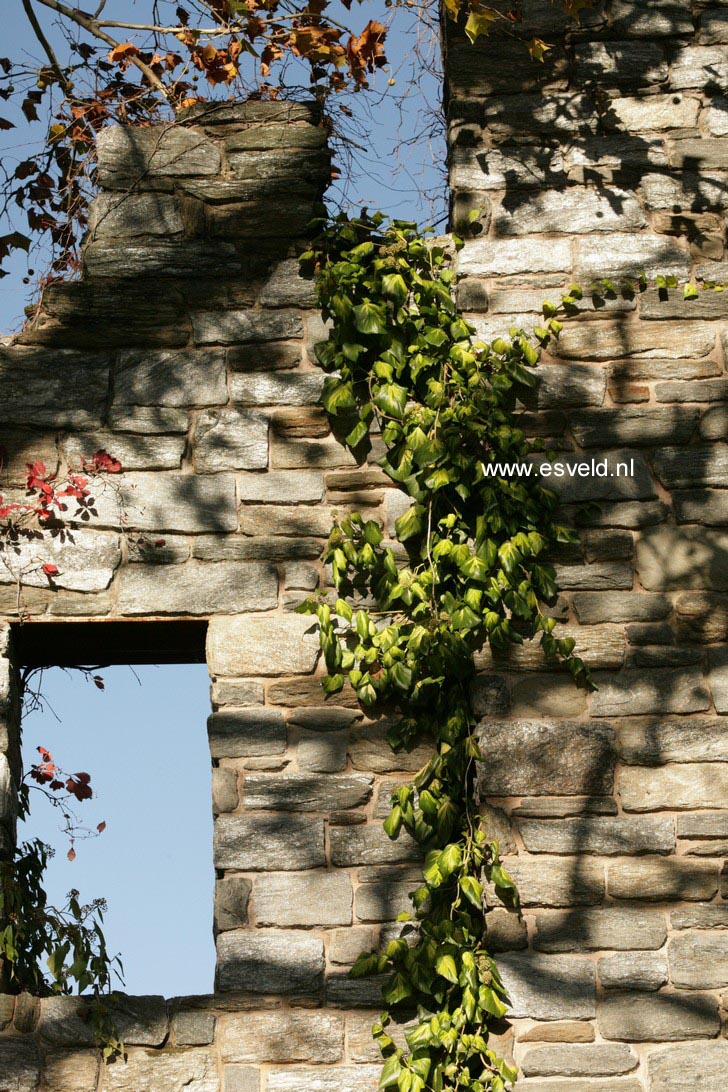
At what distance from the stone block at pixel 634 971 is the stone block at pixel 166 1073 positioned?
111 cm

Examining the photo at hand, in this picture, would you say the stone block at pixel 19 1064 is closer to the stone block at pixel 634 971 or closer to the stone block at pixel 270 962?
the stone block at pixel 270 962

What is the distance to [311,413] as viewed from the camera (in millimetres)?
4102

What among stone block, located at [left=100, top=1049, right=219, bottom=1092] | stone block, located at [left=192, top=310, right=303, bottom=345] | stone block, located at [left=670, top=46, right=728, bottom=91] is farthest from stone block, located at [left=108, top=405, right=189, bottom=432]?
stone block, located at [left=670, top=46, right=728, bottom=91]

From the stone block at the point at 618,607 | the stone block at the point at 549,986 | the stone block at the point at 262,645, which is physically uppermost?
the stone block at the point at 618,607

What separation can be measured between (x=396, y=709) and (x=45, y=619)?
1.11 m

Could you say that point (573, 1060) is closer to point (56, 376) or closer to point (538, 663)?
point (538, 663)

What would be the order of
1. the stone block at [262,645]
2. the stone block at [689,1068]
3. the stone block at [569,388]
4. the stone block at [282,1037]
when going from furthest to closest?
the stone block at [569,388], the stone block at [262,645], the stone block at [282,1037], the stone block at [689,1068]

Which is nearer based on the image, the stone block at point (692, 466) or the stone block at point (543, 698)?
the stone block at point (543, 698)

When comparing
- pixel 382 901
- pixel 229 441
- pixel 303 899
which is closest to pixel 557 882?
pixel 382 901

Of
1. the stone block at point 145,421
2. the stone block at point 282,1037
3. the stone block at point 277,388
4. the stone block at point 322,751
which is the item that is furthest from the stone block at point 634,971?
the stone block at point 145,421

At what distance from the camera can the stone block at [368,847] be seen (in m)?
3.70

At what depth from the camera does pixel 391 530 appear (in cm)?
398

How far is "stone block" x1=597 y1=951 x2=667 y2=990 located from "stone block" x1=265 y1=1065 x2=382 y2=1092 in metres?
0.68

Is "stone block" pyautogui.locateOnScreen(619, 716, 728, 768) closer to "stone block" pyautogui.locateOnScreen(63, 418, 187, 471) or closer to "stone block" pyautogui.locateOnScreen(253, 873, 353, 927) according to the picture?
"stone block" pyautogui.locateOnScreen(253, 873, 353, 927)
